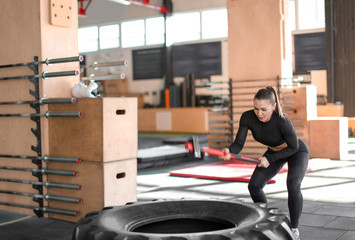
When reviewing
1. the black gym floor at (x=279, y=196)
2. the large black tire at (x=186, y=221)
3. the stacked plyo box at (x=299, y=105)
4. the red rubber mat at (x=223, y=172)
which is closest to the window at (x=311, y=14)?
the stacked plyo box at (x=299, y=105)

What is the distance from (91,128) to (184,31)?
11094 mm

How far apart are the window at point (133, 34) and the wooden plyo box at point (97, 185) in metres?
11.5

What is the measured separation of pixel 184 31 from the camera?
1410 cm

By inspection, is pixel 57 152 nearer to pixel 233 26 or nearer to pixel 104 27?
pixel 233 26

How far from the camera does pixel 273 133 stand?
9.69 feet

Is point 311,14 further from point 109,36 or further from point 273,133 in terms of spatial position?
point 273,133

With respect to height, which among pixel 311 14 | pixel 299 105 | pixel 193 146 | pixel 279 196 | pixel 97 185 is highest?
pixel 311 14

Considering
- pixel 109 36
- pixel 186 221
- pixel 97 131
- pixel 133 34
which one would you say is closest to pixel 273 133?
pixel 186 221

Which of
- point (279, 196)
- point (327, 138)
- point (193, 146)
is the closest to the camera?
point (193, 146)

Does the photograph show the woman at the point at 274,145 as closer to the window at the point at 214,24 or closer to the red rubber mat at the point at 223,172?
the red rubber mat at the point at 223,172

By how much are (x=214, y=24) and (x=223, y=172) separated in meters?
8.36

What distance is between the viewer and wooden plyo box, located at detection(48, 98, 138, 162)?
11.0 ft

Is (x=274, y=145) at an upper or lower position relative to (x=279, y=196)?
upper

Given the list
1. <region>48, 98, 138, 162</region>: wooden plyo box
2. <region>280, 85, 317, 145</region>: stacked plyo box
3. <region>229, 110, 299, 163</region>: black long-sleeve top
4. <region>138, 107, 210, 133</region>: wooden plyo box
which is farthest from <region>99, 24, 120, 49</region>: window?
<region>229, 110, 299, 163</region>: black long-sleeve top
